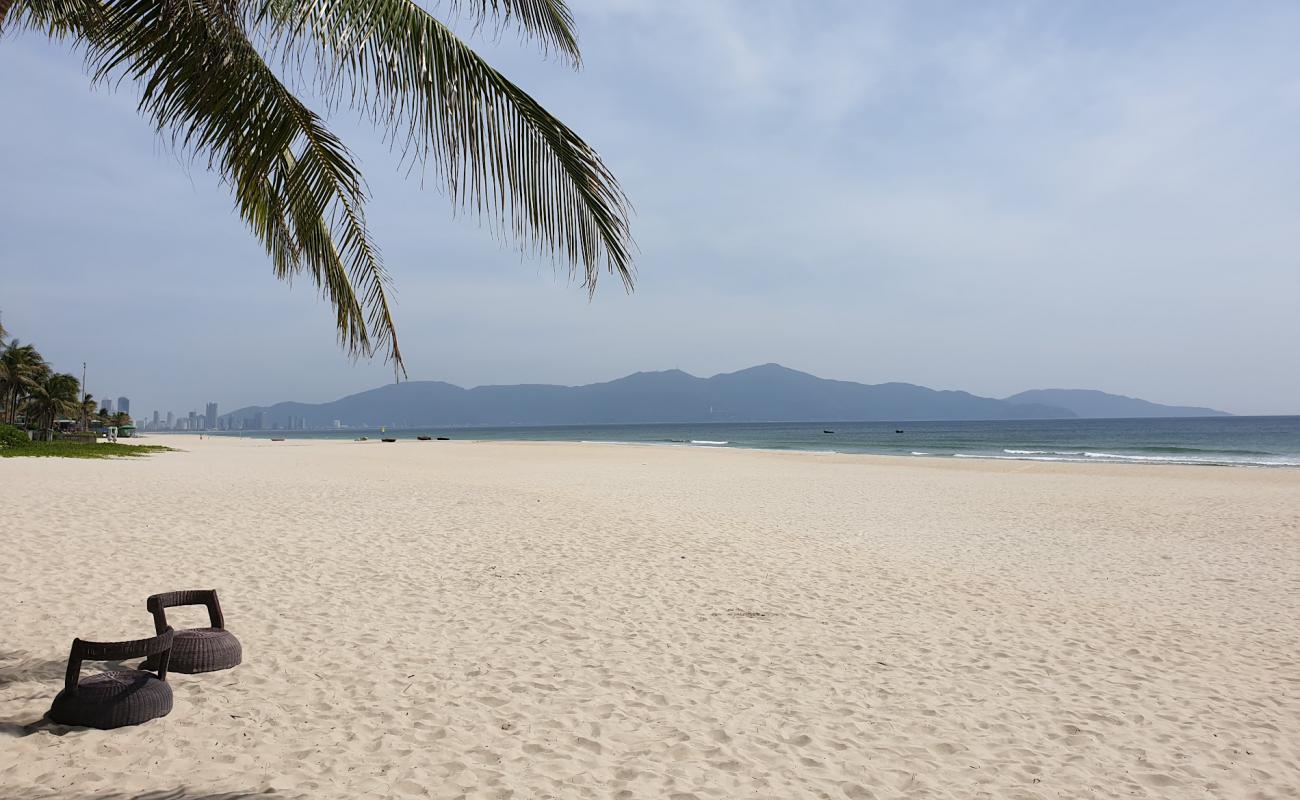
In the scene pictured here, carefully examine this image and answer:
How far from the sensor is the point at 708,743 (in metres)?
3.82

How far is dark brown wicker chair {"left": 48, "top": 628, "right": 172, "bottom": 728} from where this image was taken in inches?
143

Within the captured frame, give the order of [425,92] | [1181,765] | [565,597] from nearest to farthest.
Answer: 1. [425,92]
2. [1181,765]
3. [565,597]

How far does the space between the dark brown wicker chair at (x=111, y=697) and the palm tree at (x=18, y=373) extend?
172ft

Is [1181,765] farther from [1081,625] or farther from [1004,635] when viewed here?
[1081,625]

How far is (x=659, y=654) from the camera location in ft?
17.1

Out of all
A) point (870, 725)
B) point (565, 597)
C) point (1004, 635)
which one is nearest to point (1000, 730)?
point (870, 725)

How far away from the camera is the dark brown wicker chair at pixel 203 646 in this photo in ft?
14.7

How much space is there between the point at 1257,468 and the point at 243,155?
3342 cm

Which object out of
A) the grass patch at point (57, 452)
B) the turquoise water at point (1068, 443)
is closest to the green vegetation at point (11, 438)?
the grass patch at point (57, 452)

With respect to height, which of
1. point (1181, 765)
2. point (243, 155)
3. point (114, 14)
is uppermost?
point (114, 14)

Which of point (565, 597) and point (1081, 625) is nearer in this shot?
point (1081, 625)

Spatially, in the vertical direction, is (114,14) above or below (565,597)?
above

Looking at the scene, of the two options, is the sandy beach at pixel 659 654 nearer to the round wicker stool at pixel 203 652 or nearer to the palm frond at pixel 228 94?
the round wicker stool at pixel 203 652

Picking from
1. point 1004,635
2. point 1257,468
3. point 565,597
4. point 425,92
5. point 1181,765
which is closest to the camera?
point 425,92
